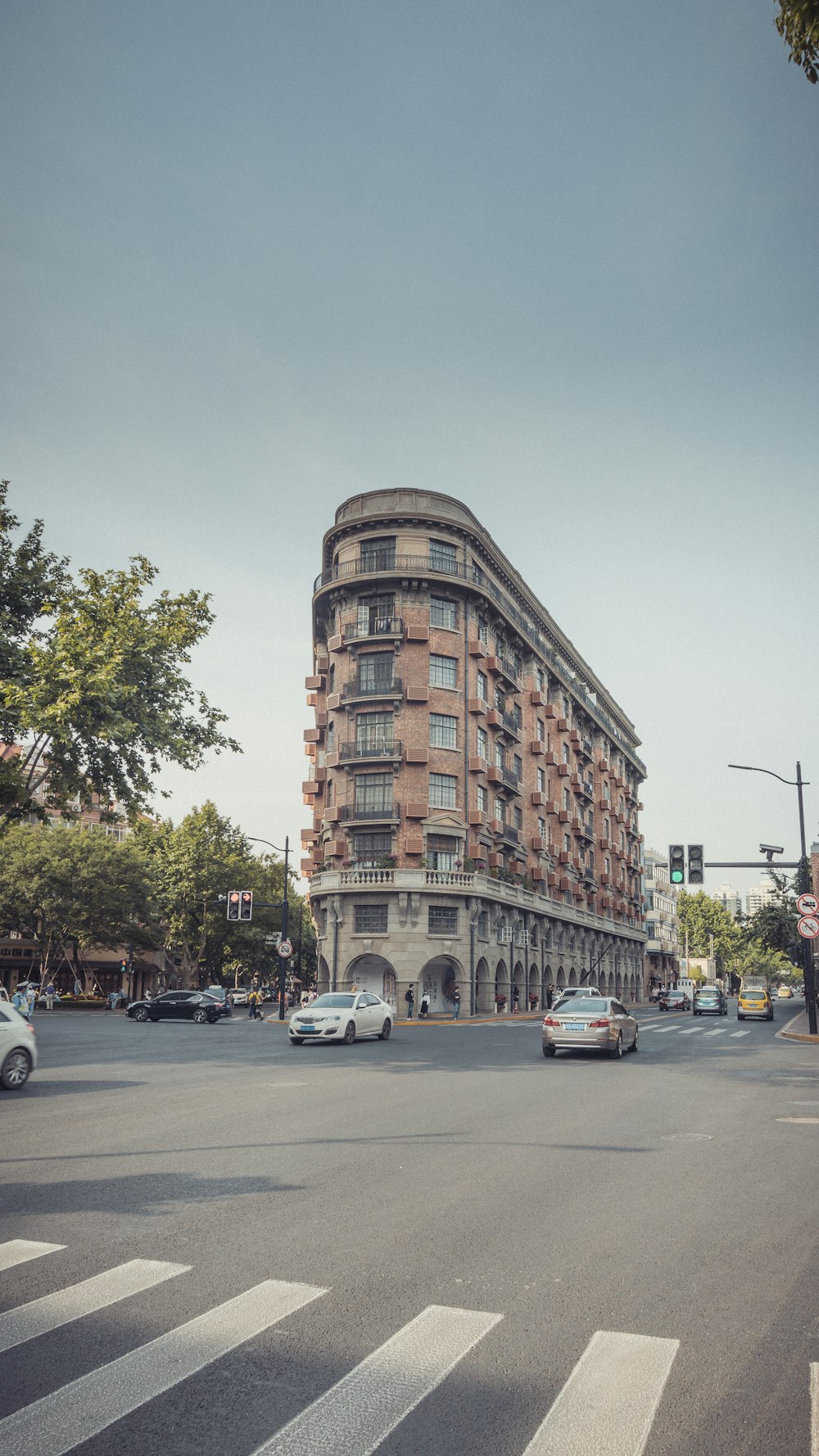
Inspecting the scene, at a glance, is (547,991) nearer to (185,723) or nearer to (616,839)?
(616,839)

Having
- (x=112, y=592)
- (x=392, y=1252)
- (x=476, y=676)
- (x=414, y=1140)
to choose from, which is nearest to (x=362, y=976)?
(x=476, y=676)

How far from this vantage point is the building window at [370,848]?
49.7 m

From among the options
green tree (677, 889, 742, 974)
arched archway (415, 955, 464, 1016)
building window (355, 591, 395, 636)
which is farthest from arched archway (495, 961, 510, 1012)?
green tree (677, 889, 742, 974)

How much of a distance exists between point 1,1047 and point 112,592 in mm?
15718

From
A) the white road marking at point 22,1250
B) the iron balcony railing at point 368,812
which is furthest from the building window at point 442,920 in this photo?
the white road marking at point 22,1250

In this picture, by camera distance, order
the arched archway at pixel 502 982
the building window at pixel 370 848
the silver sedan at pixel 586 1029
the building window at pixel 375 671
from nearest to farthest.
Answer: the silver sedan at pixel 586 1029 → the building window at pixel 370 848 → the building window at pixel 375 671 → the arched archway at pixel 502 982

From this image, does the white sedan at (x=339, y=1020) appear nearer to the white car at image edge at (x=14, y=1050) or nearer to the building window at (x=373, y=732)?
the white car at image edge at (x=14, y=1050)

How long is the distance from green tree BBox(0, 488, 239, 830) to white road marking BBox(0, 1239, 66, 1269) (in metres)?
18.3

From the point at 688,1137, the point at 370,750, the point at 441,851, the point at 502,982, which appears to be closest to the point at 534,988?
the point at 502,982

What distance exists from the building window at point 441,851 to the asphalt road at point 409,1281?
121 feet

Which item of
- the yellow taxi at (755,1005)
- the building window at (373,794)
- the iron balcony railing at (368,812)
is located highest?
the building window at (373,794)

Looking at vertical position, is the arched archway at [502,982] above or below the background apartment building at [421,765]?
below

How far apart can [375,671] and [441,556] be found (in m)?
6.98

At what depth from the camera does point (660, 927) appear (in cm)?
13662
